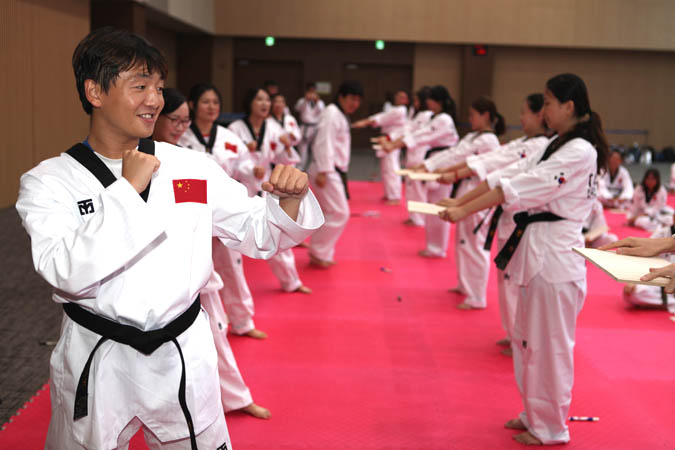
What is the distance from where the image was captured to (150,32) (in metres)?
15.1

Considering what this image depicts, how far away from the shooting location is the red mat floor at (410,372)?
3219 mm

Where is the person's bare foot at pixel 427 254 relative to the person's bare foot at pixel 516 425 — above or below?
above

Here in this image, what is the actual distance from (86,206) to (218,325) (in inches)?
65.1

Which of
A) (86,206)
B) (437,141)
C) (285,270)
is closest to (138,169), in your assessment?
(86,206)

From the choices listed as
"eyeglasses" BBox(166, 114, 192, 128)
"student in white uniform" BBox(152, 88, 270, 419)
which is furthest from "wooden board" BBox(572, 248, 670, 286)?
"eyeglasses" BBox(166, 114, 192, 128)

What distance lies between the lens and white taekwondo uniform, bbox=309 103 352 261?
21.2 ft

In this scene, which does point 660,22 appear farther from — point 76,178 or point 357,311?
point 76,178

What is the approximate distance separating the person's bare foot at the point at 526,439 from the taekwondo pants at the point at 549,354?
3 cm

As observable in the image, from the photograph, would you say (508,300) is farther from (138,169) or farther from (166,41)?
(166,41)

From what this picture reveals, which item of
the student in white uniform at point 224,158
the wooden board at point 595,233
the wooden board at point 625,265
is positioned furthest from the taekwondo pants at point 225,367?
the wooden board at point 595,233

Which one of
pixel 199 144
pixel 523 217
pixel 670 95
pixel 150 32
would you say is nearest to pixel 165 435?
pixel 523 217

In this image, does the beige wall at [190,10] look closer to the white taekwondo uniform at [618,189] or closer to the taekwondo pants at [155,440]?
the white taekwondo uniform at [618,189]

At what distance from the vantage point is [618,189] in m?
10.3

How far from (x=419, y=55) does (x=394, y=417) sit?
15840mm
